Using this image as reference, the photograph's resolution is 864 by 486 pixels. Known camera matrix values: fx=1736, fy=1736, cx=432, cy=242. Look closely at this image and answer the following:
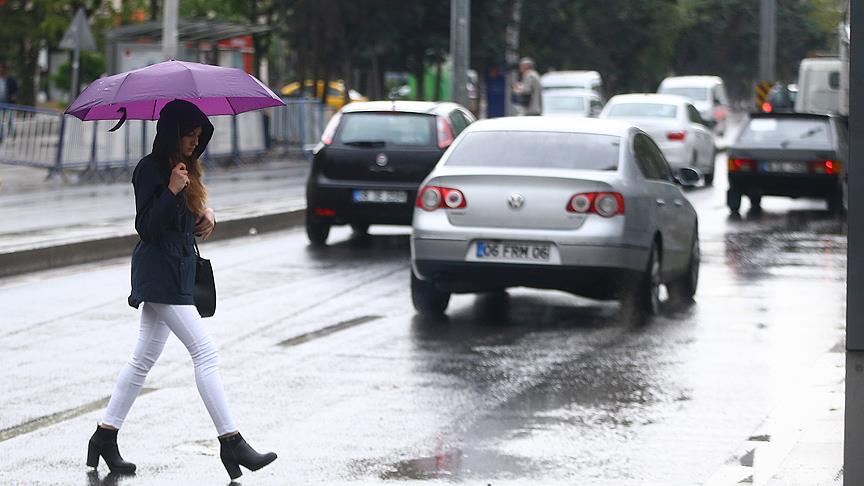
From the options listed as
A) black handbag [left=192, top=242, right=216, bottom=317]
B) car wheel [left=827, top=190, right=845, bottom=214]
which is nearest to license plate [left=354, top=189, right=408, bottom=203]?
car wheel [left=827, top=190, right=845, bottom=214]

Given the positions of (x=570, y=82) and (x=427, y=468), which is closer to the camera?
(x=427, y=468)

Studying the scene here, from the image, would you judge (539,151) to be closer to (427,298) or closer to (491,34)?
(427,298)

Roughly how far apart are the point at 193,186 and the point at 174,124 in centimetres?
27

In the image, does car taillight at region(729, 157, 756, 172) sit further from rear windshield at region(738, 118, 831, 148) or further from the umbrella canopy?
the umbrella canopy

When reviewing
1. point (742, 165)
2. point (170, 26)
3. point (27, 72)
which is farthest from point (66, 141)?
point (27, 72)

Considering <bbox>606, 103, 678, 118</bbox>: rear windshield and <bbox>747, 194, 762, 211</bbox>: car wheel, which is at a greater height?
<bbox>606, 103, 678, 118</bbox>: rear windshield

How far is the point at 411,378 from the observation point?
9.80 m

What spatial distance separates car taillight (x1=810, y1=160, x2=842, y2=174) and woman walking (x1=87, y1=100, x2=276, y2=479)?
17.8 meters

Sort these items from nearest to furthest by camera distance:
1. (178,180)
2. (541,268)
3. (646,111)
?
(178,180) < (541,268) < (646,111)

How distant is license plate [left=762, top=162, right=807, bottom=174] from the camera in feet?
79.3

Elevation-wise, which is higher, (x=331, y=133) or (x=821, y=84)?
(x=331, y=133)

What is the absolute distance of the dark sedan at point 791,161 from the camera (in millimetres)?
24062

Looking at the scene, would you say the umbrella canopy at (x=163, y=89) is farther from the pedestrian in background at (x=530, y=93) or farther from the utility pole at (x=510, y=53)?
the utility pole at (x=510, y=53)

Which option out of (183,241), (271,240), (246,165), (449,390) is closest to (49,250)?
(271,240)
